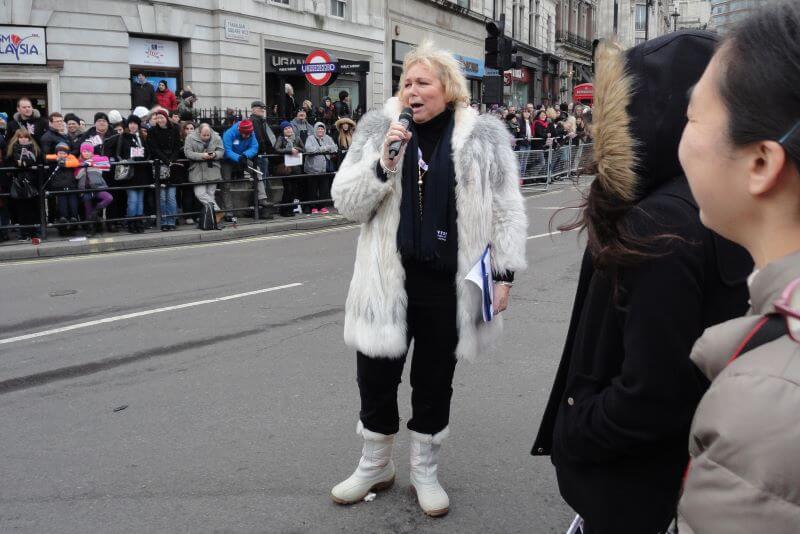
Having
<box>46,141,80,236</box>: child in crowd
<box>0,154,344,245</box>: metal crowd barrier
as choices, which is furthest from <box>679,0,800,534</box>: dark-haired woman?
<box>46,141,80,236</box>: child in crowd

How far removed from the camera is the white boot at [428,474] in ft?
11.8

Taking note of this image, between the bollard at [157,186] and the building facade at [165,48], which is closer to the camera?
the bollard at [157,186]

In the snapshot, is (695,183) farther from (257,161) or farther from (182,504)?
(257,161)

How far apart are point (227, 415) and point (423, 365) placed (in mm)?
1765

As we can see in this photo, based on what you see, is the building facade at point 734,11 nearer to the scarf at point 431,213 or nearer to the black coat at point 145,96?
the scarf at point 431,213

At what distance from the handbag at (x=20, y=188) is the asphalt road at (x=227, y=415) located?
3.34m

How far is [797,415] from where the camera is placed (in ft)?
3.15

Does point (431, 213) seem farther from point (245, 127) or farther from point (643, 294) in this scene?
point (245, 127)

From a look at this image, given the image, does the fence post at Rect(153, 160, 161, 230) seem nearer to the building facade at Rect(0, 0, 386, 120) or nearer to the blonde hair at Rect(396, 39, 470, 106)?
the building facade at Rect(0, 0, 386, 120)

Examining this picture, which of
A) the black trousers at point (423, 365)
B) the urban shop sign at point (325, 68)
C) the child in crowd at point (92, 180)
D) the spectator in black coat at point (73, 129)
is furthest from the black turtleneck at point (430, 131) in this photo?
A: the urban shop sign at point (325, 68)

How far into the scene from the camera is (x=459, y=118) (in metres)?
3.54

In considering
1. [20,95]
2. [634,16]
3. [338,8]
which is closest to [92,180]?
[20,95]

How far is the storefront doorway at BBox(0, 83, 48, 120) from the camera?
60.4 feet

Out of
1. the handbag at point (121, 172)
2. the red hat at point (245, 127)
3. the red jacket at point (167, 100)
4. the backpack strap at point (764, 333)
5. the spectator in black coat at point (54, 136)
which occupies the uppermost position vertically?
the red jacket at point (167, 100)
